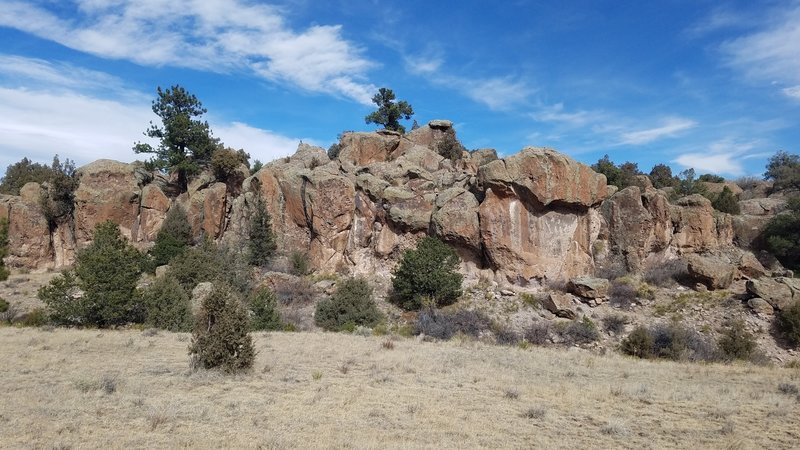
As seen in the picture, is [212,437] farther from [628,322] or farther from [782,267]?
[782,267]

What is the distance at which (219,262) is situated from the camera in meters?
31.7

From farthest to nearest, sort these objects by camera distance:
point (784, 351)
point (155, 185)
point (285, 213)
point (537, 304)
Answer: point (155, 185), point (285, 213), point (537, 304), point (784, 351)

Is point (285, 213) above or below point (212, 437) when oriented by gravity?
above

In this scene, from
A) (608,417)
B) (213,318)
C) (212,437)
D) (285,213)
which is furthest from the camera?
(285,213)

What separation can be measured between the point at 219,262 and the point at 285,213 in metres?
5.77

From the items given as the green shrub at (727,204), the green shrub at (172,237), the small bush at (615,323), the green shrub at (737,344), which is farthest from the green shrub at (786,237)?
the green shrub at (172,237)

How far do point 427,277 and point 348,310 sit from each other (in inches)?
181

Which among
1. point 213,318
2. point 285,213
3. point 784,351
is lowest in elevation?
point 784,351

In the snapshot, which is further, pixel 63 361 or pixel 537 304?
pixel 537 304

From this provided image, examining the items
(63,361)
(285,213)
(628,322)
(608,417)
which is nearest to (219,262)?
(285,213)

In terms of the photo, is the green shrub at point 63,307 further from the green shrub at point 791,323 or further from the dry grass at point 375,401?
the green shrub at point 791,323

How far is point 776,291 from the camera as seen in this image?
2589 centimetres

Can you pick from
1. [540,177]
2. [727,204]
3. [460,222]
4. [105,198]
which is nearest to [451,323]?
[460,222]

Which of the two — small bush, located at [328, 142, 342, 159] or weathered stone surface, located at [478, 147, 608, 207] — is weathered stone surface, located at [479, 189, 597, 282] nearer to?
weathered stone surface, located at [478, 147, 608, 207]
